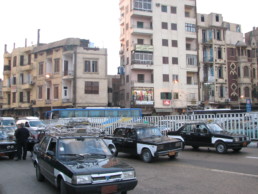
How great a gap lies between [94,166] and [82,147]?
1333mm

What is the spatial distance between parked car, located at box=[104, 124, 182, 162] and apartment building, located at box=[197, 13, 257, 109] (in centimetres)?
3857

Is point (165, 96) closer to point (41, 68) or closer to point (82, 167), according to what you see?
point (41, 68)

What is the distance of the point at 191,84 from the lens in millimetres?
50375

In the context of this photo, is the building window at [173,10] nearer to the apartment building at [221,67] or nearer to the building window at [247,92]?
the apartment building at [221,67]

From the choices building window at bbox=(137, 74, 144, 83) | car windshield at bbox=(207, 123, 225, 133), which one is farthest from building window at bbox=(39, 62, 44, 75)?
car windshield at bbox=(207, 123, 225, 133)

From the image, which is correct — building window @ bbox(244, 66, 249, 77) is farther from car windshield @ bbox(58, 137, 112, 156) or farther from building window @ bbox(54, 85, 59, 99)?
car windshield @ bbox(58, 137, 112, 156)

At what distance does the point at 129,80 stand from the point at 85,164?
41464mm

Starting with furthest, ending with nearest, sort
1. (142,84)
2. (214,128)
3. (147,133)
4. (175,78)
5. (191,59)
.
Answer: (191,59)
(175,78)
(142,84)
(214,128)
(147,133)

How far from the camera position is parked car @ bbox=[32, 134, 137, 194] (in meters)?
6.01

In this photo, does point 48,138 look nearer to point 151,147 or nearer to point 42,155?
point 42,155

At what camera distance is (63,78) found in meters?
44.7

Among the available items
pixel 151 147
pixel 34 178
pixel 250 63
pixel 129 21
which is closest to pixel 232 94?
pixel 250 63

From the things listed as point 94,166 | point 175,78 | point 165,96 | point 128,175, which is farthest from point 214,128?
point 175,78

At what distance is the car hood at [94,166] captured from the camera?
243 inches
